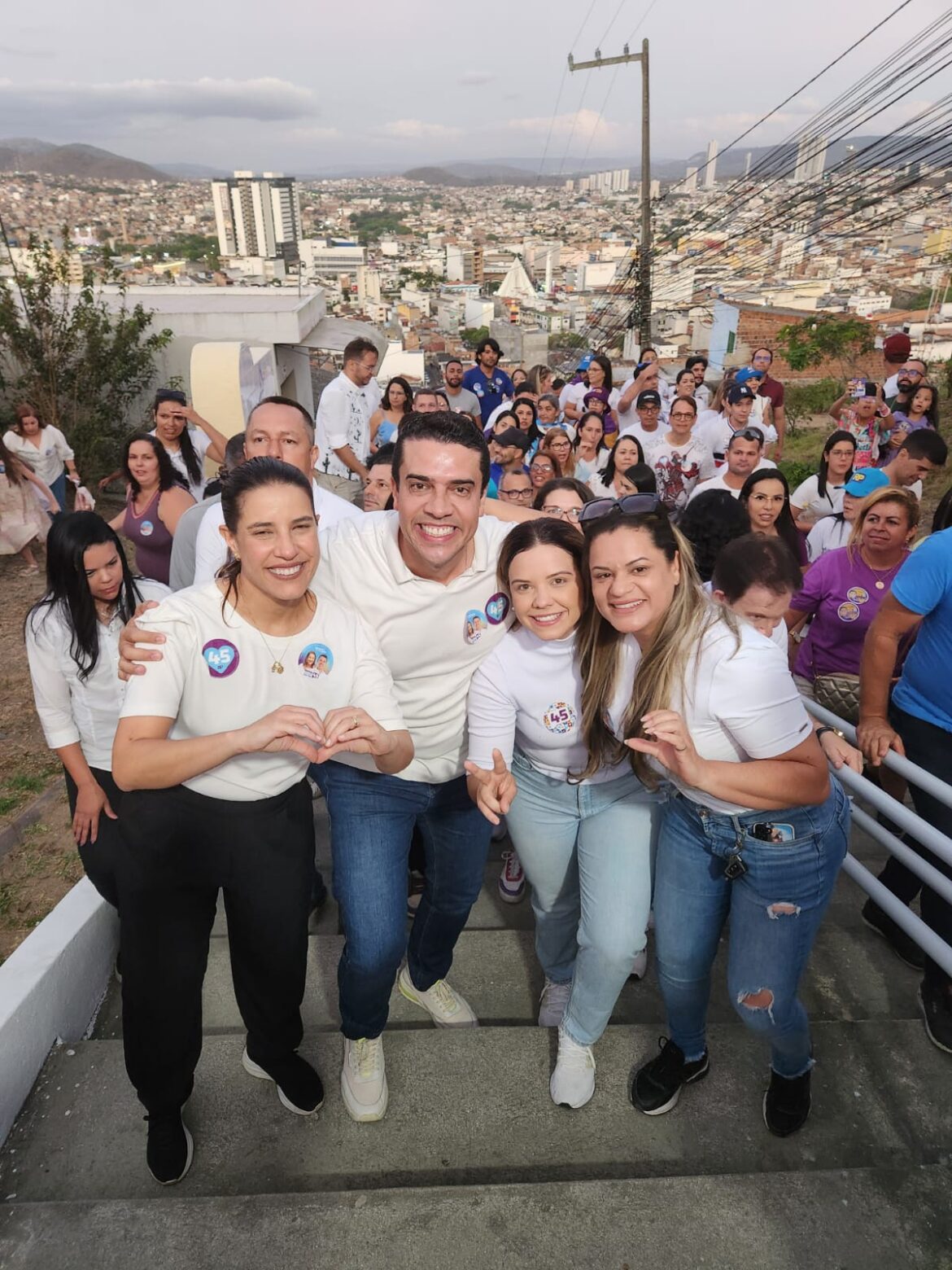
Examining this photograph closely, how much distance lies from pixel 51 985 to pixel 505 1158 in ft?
4.94

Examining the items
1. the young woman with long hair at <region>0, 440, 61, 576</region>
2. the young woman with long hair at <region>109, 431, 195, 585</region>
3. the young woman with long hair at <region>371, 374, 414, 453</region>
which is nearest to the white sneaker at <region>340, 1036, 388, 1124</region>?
the young woman with long hair at <region>109, 431, 195, 585</region>

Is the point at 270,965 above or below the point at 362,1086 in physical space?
above

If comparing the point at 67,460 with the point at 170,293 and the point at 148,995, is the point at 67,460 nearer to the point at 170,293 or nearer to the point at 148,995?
the point at 148,995

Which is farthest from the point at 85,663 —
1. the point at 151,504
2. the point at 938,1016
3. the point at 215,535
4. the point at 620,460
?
the point at 620,460

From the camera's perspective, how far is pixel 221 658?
202 cm

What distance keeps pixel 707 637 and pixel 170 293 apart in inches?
617

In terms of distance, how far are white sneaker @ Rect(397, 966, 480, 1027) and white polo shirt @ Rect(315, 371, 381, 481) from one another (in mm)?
4411

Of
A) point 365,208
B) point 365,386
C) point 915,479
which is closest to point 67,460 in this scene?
point 365,386

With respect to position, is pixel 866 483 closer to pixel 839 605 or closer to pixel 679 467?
pixel 839 605

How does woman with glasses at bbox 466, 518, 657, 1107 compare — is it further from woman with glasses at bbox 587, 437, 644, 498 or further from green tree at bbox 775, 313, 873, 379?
green tree at bbox 775, 313, 873, 379

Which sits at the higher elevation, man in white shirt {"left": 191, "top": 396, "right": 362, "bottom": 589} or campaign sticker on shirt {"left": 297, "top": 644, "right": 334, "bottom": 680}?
man in white shirt {"left": 191, "top": 396, "right": 362, "bottom": 589}

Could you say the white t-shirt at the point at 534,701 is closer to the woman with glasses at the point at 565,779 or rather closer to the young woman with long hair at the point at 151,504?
the woman with glasses at the point at 565,779

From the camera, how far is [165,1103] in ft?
6.99

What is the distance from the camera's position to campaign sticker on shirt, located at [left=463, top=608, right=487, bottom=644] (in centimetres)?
250
